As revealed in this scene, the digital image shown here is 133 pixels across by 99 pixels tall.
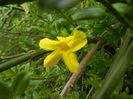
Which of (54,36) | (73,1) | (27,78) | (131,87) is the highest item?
(73,1)

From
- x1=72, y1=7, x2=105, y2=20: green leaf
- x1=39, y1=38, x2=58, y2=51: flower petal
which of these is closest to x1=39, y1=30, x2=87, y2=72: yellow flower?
x1=39, y1=38, x2=58, y2=51: flower petal

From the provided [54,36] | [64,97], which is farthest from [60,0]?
[54,36]

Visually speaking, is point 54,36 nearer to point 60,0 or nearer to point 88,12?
point 88,12

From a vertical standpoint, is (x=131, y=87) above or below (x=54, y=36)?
below

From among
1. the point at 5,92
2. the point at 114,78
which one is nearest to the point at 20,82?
the point at 5,92

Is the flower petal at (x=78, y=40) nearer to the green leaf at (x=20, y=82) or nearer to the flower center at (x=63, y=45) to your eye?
the flower center at (x=63, y=45)

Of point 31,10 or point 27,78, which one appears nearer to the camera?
point 27,78

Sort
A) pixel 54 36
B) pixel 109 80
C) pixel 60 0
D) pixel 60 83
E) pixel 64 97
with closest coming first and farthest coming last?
pixel 60 0
pixel 109 80
pixel 64 97
pixel 54 36
pixel 60 83

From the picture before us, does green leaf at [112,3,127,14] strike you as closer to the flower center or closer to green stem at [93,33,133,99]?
green stem at [93,33,133,99]

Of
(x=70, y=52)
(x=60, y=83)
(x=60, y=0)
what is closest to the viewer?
(x=60, y=0)
